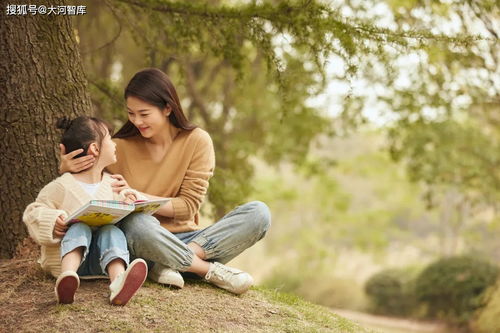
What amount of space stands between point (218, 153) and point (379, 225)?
417 inches

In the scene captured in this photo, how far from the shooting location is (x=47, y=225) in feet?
10.2

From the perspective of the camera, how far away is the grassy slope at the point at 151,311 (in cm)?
297

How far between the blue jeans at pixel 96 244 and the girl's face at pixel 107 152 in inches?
15.5

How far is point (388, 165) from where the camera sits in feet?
59.4

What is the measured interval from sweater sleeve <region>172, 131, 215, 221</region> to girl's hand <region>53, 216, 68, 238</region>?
0.70 metres

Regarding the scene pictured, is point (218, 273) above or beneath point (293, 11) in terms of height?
beneath

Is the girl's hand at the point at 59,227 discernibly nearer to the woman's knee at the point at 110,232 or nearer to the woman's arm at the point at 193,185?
the woman's knee at the point at 110,232

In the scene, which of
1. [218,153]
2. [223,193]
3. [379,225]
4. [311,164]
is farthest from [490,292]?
[379,225]

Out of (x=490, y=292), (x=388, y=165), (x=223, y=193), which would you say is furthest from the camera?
(x=388, y=165)

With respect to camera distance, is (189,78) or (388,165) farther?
(388,165)

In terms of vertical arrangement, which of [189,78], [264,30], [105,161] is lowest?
[105,161]

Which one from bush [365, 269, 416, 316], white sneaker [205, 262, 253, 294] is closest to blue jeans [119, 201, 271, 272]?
white sneaker [205, 262, 253, 294]

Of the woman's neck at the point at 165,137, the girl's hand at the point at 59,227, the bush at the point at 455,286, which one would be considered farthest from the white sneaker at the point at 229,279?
the bush at the point at 455,286

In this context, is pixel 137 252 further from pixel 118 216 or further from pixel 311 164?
pixel 311 164
